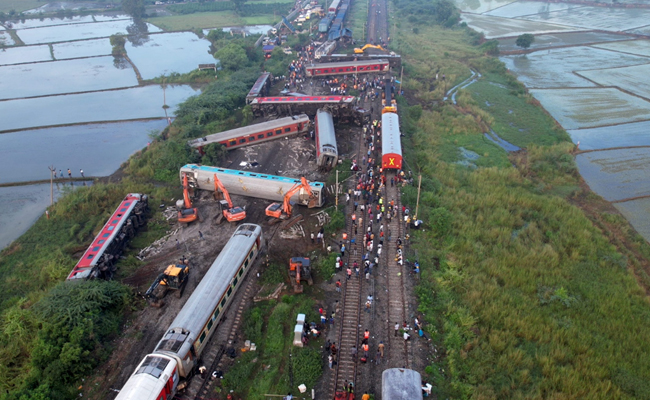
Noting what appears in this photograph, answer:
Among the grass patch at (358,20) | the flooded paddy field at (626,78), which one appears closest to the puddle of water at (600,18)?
the flooded paddy field at (626,78)

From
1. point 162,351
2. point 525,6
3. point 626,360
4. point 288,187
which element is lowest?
point 626,360

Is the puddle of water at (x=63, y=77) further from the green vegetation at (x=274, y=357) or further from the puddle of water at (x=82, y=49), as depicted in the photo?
the green vegetation at (x=274, y=357)

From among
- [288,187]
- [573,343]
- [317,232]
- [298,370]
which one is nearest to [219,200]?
[288,187]

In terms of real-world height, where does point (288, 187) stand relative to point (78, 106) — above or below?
below

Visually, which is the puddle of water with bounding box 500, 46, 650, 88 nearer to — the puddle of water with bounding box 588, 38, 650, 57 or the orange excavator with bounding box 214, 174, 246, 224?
the puddle of water with bounding box 588, 38, 650, 57

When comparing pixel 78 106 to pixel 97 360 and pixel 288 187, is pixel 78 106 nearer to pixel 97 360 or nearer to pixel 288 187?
pixel 288 187

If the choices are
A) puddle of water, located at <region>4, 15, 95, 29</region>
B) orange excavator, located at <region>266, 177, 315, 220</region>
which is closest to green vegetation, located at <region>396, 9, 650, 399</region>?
orange excavator, located at <region>266, 177, 315, 220</region>
